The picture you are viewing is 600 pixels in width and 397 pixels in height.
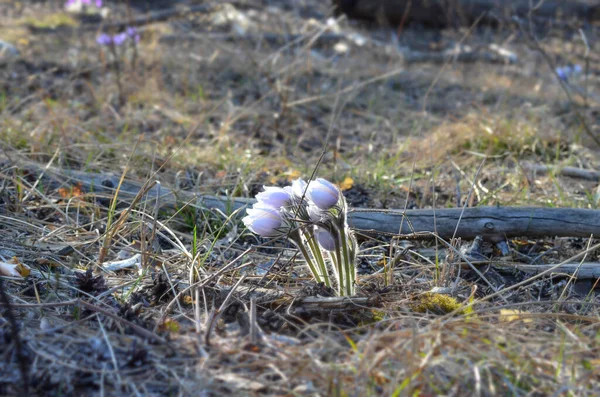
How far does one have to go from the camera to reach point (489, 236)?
8.63 feet

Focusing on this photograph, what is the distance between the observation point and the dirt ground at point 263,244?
162cm

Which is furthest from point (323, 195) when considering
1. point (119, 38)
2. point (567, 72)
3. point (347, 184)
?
point (567, 72)

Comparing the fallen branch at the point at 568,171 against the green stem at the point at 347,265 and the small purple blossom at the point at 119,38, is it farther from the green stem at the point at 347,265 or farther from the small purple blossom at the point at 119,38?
the small purple blossom at the point at 119,38

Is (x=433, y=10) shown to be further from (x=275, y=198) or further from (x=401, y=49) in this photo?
(x=275, y=198)

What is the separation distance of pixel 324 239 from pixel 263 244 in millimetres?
438

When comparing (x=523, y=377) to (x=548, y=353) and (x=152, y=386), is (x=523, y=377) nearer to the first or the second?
(x=548, y=353)

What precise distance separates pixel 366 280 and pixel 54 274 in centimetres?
110

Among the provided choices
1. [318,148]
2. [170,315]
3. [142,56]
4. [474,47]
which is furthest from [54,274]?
[474,47]

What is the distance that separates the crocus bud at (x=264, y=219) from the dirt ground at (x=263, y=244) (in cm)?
22

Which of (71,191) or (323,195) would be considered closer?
(323,195)

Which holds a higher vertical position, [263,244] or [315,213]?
[315,213]

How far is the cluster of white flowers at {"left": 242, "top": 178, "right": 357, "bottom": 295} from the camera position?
1.90 m

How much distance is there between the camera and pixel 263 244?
235cm

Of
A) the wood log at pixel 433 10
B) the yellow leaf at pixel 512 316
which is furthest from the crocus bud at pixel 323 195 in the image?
the wood log at pixel 433 10
